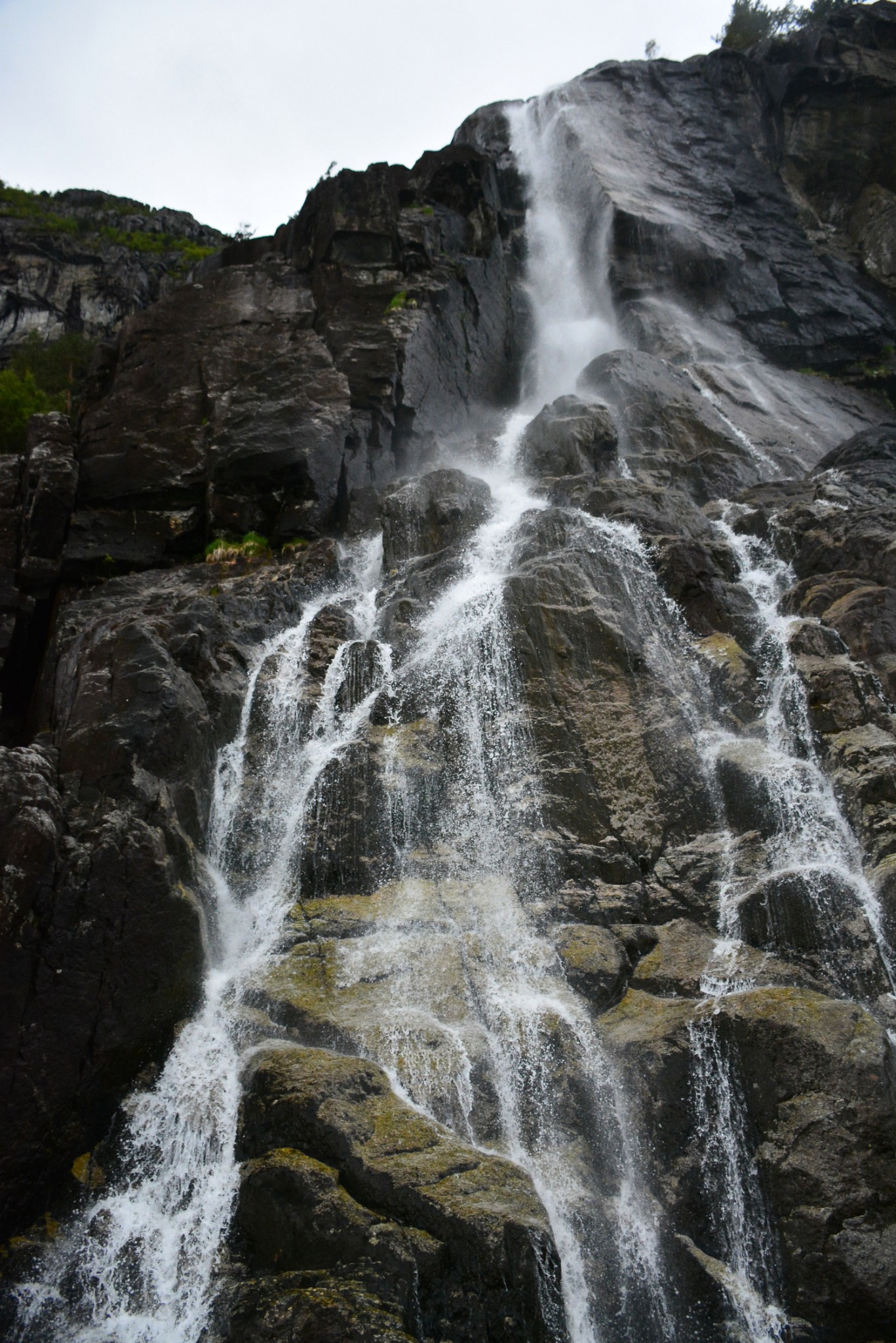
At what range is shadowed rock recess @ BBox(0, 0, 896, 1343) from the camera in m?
7.80

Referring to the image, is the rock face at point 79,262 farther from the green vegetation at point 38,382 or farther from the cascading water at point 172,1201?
the cascading water at point 172,1201

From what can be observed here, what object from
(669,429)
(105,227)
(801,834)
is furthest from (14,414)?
(105,227)

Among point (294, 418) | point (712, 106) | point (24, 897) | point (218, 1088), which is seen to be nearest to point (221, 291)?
point (294, 418)

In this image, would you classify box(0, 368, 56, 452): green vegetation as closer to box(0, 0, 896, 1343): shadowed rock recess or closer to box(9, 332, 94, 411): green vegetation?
box(0, 0, 896, 1343): shadowed rock recess

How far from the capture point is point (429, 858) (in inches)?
473

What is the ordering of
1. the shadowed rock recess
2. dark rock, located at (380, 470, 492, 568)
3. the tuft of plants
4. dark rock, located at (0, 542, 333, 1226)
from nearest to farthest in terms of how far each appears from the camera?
the shadowed rock recess → dark rock, located at (0, 542, 333, 1226) → dark rock, located at (380, 470, 492, 568) → the tuft of plants

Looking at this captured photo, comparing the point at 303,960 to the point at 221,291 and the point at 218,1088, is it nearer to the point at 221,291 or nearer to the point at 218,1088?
the point at 218,1088

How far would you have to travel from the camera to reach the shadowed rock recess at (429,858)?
780 cm

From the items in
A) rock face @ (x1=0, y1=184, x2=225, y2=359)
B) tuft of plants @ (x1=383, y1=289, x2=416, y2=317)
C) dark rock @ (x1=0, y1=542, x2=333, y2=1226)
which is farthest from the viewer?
rock face @ (x1=0, y1=184, x2=225, y2=359)

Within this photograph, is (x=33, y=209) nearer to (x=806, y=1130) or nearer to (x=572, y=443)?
(x=572, y=443)

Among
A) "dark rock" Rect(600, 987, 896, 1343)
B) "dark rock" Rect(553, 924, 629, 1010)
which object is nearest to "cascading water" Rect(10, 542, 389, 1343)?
"dark rock" Rect(553, 924, 629, 1010)

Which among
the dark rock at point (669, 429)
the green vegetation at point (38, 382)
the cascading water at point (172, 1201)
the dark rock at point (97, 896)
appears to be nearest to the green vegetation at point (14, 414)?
the green vegetation at point (38, 382)

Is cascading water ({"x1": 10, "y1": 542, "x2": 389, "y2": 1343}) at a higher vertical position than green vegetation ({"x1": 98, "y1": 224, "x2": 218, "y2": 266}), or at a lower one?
lower

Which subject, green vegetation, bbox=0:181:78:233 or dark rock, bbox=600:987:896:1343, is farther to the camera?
green vegetation, bbox=0:181:78:233
